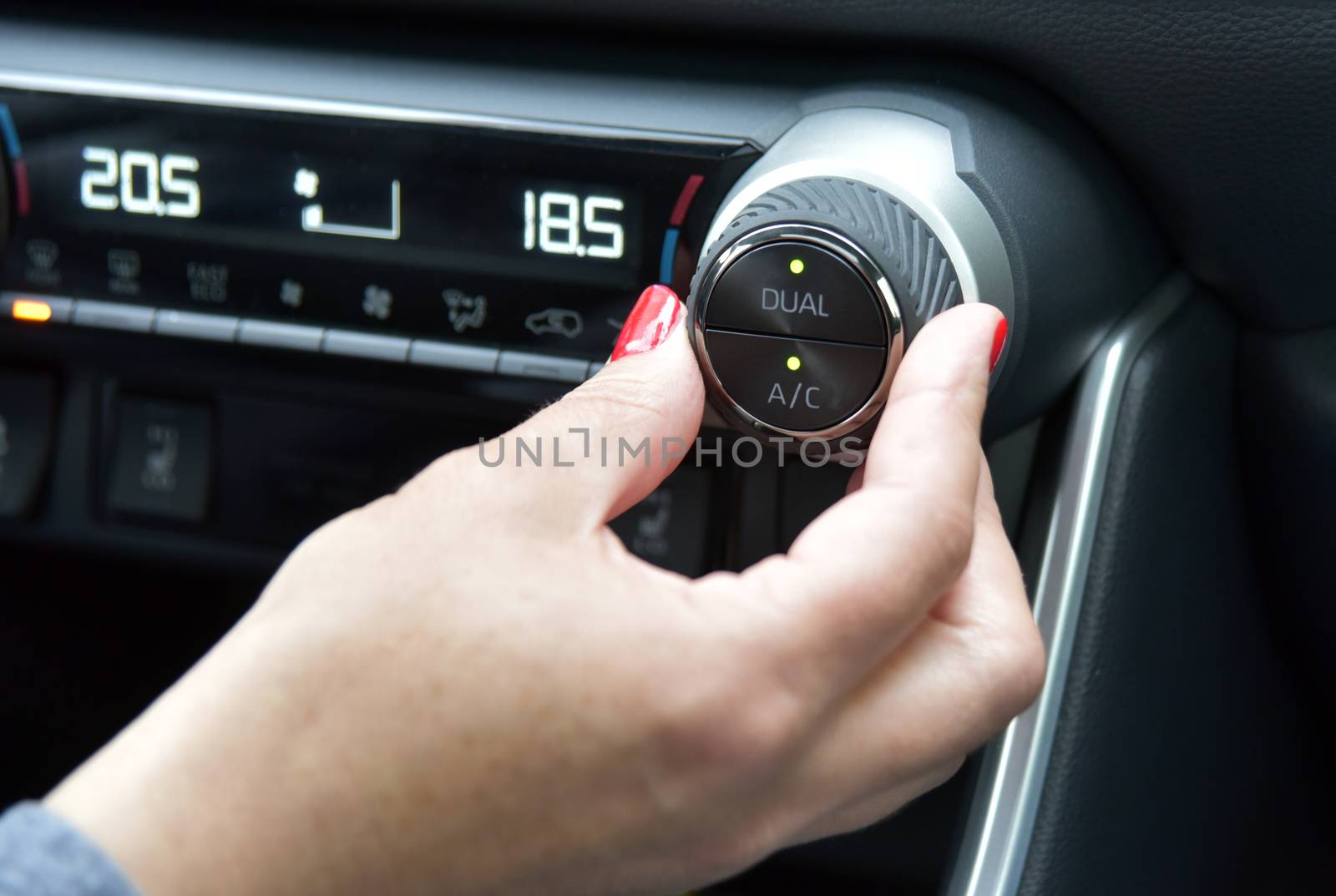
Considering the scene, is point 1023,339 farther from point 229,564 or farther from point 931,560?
point 229,564

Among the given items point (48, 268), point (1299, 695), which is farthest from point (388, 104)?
point (1299, 695)

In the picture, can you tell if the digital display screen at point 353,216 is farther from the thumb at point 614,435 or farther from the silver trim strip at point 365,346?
the thumb at point 614,435

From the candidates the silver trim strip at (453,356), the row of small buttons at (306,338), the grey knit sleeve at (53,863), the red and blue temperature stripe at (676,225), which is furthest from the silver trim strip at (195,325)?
the grey knit sleeve at (53,863)

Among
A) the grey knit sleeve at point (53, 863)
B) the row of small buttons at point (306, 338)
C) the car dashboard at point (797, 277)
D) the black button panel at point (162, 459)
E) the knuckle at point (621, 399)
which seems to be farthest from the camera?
the black button panel at point (162, 459)

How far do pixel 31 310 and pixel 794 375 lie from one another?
46 centimetres

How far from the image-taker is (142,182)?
70 centimetres

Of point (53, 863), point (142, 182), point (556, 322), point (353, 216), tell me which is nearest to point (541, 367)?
point (556, 322)

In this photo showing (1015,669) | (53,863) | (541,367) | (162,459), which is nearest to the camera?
(53,863)

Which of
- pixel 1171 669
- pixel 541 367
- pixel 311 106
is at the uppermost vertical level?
pixel 311 106

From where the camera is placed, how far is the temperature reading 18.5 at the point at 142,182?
0.70 m

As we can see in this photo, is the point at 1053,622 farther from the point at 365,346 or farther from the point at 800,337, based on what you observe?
the point at 365,346

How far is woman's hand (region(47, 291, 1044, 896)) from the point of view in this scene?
0.38 m

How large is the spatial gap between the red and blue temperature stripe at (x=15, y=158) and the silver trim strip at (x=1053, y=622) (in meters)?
0.57

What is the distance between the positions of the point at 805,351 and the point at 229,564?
0.48 meters
